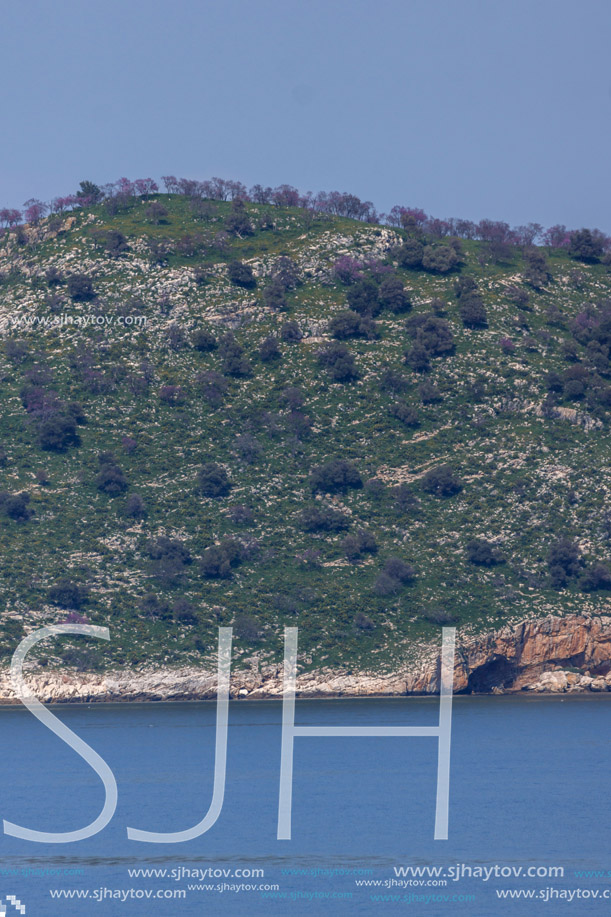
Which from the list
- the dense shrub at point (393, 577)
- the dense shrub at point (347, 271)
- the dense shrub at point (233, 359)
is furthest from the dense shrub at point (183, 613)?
the dense shrub at point (347, 271)

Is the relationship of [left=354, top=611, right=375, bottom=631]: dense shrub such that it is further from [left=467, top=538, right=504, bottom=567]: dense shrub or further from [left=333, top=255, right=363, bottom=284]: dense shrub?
[left=333, top=255, right=363, bottom=284]: dense shrub

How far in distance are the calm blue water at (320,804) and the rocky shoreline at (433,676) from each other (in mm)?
1423

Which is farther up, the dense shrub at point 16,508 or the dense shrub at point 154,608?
the dense shrub at point 16,508

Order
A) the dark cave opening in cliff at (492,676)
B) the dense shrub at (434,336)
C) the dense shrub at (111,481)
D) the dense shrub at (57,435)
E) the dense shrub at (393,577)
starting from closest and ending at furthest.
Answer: the dark cave opening in cliff at (492,676)
the dense shrub at (393,577)
the dense shrub at (111,481)
the dense shrub at (57,435)
the dense shrub at (434,336)

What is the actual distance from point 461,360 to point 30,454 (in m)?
42.1

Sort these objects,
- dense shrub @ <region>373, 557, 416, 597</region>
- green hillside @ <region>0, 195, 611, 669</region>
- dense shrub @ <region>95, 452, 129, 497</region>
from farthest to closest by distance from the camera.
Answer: dense shrub @ <region>95, 452, 129, 497</region> < dense shrub @ <region>373, 557, 416, 597</region> < green hillside @ <region>0, 195, 611, 669</region>

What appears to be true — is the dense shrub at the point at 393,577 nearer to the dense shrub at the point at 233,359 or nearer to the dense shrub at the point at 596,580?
the dense shrub at the point at 596,580

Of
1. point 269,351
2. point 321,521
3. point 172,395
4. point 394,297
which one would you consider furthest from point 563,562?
point 394,297

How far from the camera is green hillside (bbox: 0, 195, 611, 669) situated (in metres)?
91.6

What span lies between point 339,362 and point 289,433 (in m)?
10.6

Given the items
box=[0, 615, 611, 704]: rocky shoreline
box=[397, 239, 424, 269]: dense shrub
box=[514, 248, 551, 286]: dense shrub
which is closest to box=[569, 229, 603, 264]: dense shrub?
box=[514, 248, 551, 286]: dense shrub

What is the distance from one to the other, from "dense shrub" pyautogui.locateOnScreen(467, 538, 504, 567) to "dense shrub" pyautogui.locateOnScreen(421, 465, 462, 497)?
8.19 m

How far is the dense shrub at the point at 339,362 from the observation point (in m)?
117

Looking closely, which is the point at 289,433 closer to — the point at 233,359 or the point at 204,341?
the point at 233,359
